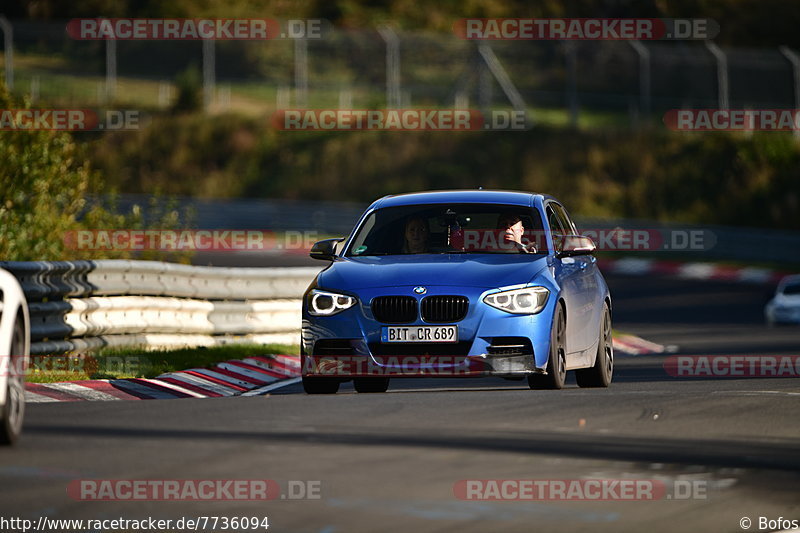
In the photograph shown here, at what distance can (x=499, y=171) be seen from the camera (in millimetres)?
55906

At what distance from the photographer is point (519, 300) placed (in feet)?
41.1

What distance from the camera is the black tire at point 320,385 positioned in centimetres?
1312

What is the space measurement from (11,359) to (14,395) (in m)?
0.22

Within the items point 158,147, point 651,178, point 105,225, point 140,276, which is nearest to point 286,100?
point 158,147

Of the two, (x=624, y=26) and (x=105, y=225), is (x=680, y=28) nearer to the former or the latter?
(x=624, y=26)

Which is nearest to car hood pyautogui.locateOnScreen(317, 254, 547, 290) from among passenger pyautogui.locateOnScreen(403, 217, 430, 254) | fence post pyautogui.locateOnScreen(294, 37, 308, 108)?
passenger pyautogui.locateOnScreen(403, 217, 430, 254)

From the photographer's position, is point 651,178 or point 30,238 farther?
point 651,178

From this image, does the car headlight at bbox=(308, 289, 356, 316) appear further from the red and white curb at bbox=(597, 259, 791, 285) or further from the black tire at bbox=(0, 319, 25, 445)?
the red and white curb at bbox=(597, 259, 791, 285)

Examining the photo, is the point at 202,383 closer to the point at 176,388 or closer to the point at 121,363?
the point at 176,388

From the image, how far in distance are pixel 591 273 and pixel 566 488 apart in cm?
646

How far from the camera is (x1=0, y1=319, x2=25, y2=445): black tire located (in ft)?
29.7

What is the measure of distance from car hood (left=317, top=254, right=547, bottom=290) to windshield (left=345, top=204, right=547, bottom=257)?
284 millimetres

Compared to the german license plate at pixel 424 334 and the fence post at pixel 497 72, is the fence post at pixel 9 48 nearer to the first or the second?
the fence post at pixel 497 72

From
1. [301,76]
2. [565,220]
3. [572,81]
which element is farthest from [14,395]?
[301,76]
